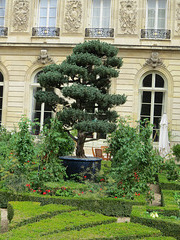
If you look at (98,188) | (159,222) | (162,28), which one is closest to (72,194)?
(98,188)

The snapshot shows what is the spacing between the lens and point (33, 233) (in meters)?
4.62

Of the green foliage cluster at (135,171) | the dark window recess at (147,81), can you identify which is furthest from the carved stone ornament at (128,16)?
the green foliage cluster at (135,171)

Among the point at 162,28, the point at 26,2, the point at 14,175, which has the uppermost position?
the point at 26,2

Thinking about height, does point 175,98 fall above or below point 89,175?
above

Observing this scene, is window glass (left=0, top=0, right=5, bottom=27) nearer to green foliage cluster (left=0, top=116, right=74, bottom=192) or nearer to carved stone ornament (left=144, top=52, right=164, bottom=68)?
carved stone ornament (left=144, top=52, right=164, bottom=68)

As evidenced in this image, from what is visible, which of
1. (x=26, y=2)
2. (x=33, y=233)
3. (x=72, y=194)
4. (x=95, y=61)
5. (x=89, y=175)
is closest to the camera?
(x=33, y=233)

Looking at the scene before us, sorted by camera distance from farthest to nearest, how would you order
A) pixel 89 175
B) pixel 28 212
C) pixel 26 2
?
pixel 26 2
pixel 89 175
pixel 28 212

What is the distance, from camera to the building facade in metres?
15.3

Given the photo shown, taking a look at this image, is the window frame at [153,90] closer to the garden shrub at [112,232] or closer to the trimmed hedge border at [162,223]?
the trimmed hedge border at [162,223]

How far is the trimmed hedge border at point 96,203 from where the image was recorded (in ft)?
21.6

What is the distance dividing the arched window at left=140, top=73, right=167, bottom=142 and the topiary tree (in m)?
6.81

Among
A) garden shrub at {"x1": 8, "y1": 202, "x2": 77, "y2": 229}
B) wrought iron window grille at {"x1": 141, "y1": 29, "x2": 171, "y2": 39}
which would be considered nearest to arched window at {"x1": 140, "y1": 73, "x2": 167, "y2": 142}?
wrought iron window grille at {"x1": 141, "y1": 29, "x2": 171, "y2": 39}

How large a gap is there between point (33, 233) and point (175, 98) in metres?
11.7

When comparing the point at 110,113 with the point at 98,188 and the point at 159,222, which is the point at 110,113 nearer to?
the point at 98,188
